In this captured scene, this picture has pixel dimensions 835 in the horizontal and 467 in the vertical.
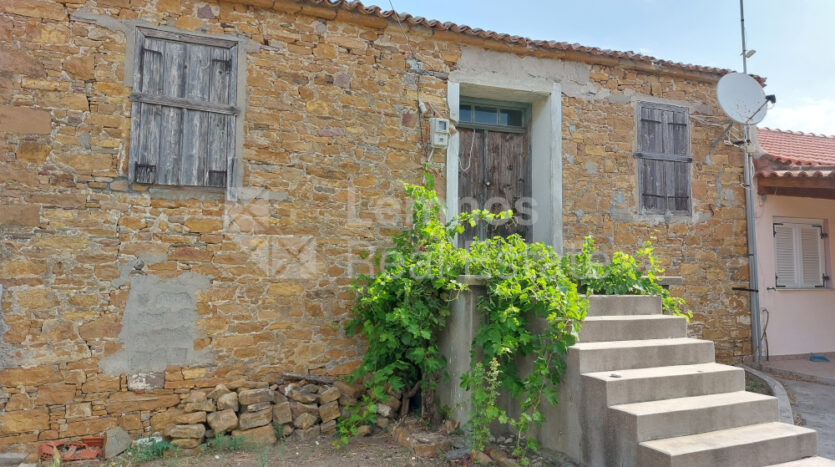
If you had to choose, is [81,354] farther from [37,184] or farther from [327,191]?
[327,191]

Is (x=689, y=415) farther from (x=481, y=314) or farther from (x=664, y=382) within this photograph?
(x=481, y=314)

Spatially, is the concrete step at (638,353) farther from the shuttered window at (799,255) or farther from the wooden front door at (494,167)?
the shuttered window at (799,255)

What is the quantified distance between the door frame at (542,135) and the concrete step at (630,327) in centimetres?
167

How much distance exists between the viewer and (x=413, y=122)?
543cm

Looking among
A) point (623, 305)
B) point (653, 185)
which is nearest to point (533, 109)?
point (653, 185)

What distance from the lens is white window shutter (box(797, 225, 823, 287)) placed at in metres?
7.36

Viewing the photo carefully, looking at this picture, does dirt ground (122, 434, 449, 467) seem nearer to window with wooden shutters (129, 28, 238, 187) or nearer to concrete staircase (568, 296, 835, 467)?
concrete staircase (568, 296, 835, 467)

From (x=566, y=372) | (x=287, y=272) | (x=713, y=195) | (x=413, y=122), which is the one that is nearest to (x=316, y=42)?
(x=413, y=122)

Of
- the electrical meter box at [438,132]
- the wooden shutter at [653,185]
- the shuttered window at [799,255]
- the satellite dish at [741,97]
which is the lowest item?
the shuttered window at [799,255]

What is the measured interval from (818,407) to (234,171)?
6365 millimetres

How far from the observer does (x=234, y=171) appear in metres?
4.76

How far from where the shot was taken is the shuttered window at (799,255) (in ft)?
23.6

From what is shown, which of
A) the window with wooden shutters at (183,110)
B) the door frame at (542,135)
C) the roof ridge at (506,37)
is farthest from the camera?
the door frame at (542,135)

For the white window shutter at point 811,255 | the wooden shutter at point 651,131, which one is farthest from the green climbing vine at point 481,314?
the white window shutter at point 811,255
